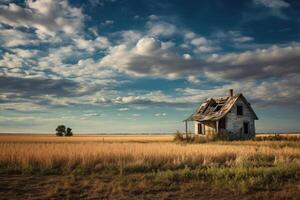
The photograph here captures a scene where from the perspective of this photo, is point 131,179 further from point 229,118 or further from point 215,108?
point 215,108

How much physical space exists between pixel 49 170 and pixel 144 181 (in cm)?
422

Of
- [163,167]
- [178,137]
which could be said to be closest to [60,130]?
[178,137]

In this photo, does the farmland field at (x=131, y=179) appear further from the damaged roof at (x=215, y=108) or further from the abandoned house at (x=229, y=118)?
the damaged roof at (x=215, y=108)

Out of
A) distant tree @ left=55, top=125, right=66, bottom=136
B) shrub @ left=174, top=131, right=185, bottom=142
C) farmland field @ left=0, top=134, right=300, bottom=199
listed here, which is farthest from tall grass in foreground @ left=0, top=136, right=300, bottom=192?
distant tree @ left=55, top=125, right=66, bottom=136

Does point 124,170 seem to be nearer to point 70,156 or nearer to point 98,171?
point 98,171

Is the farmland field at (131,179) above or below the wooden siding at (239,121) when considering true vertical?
below

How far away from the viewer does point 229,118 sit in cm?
3894

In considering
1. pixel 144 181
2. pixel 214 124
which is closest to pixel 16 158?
pixel 144 181

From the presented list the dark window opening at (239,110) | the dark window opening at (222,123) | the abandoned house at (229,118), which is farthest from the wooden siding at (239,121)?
the dark window opening at (222,123)

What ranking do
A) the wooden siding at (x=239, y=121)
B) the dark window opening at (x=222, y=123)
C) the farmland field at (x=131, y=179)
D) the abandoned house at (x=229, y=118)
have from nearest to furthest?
the farmland field at (x=131, y=179) → the abandoned house at (x=229, y=118) → the wooden siding at (x=239, y=121) → the dark window opening at (x=222, y=123)

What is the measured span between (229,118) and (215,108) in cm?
291

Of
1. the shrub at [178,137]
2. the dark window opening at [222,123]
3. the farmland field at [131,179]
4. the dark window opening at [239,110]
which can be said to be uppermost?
the dark window opening at [239,110]

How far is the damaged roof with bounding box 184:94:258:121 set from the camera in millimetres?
39125

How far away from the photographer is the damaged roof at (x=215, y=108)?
39.1 m
